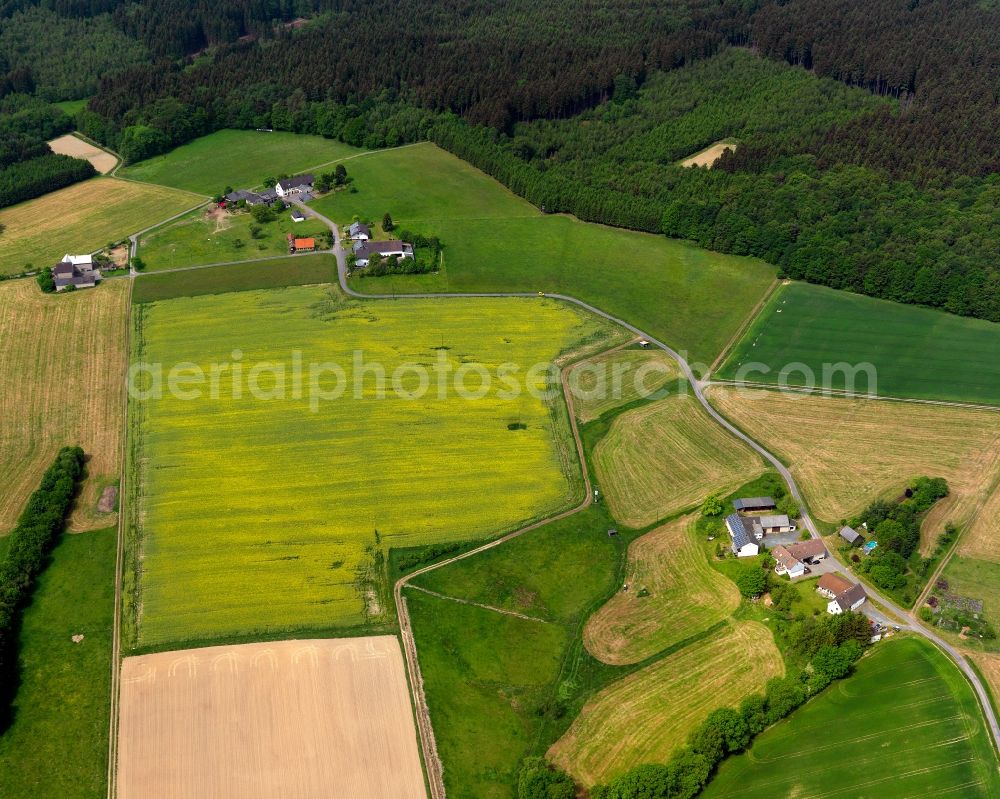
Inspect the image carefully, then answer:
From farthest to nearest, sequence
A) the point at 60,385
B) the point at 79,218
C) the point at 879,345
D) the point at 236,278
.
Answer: the point at 79,218 → the point at 236,278 → the point at 879,345 → the point at 60,385

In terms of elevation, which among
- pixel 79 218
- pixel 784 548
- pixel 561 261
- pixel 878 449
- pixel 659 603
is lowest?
pixel 79 218

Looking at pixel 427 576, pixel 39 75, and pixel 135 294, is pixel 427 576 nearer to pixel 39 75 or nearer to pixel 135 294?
pixel 135 294

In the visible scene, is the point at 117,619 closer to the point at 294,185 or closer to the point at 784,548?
the point at 784,548

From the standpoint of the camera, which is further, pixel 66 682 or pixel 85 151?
pixel 85 151

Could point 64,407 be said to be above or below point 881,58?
below

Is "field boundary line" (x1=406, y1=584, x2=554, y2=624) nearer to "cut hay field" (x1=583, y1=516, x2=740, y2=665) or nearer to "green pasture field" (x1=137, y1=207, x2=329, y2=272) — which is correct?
"cut hay field" (x1=583, y1=516, x2=740, y2=665)

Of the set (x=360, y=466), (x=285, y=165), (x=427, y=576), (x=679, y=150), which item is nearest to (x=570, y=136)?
(x=679, y=150)

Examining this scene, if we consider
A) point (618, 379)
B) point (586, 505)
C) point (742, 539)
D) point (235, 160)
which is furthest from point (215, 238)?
point (742, 539)
